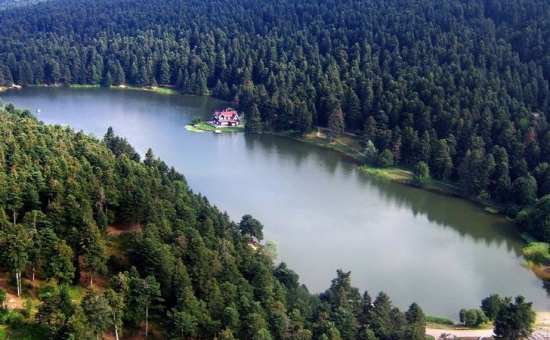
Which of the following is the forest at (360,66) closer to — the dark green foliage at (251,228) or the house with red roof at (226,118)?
the house with red roof at (226,118)

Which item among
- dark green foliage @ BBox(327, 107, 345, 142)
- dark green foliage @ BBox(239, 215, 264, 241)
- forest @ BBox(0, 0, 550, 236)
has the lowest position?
dark green foliage @ BBox(239, 215, 264, 241)

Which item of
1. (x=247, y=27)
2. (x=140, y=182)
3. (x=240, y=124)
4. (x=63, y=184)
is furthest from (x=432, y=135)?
(x=247, y=27)

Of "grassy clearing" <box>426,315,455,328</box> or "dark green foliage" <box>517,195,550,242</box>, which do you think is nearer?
"grassy clearing" <box>426,315,455,328</box>

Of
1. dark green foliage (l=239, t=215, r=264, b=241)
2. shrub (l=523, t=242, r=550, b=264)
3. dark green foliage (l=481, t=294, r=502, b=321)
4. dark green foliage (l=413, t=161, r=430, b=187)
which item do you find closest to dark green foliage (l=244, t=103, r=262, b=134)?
dark green foliage (l=413, t=161, r=430, b=187)

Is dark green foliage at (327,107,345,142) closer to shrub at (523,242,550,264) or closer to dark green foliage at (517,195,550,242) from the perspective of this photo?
dark green foliage at (517,195,550,242)

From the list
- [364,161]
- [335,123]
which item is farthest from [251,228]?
[335,123]

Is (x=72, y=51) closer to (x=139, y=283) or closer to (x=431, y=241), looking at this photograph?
(x=431, y=241)

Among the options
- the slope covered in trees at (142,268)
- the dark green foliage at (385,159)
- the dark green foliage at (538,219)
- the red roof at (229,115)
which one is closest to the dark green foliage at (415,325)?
the slope covered in trees at (142,268)

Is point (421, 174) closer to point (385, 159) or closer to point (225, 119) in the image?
point (385, 159)

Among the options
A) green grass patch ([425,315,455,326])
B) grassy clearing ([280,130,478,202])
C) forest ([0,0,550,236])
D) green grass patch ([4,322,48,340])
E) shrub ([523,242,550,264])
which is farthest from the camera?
forest ([0,0,550,236])
